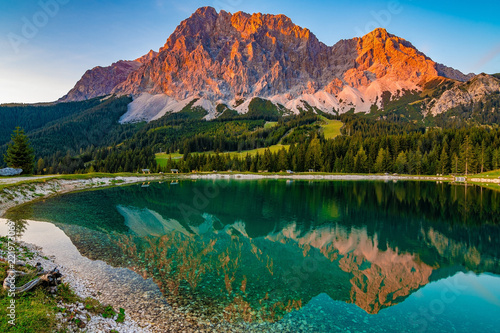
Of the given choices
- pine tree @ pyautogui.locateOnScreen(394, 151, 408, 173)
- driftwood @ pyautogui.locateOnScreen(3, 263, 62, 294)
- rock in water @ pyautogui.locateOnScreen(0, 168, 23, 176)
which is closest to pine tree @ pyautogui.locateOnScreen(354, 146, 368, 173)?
pine tree @ pyautogui.locateOnScreen(394, 151, 408, 173)

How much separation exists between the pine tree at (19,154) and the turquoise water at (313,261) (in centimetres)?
3189

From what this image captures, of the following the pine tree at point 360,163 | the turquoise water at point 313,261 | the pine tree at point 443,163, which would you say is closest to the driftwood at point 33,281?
the turquoise water at point 313,261

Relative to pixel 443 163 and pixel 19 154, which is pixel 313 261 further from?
pixel 443 163

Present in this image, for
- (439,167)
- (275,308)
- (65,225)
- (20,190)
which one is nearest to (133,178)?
(20,190)

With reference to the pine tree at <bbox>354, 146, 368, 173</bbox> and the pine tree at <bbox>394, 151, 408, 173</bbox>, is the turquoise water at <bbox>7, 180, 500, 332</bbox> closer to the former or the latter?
the pine tree at <bbox>354, 146, 368, 173</bbox>

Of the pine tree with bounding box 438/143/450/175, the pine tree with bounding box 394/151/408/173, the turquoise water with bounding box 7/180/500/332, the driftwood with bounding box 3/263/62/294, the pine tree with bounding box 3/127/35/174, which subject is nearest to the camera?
the driftwood with bounding box 3/263/62/294

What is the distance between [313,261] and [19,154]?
68389mm

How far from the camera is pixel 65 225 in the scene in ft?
88.3

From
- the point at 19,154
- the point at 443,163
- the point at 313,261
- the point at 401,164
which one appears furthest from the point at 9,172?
the point at 443,163

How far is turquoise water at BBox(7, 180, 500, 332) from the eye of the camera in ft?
41.4

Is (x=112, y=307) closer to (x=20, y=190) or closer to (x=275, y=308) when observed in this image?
(x=275, y=308)

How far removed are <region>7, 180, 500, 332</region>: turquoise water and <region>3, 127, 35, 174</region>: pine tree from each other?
105ft

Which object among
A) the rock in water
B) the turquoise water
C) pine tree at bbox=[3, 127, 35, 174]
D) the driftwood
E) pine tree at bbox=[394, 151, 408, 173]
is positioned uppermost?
pine tree at bbox=[3, 127, 35, 174]

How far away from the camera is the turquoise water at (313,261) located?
12.6m
